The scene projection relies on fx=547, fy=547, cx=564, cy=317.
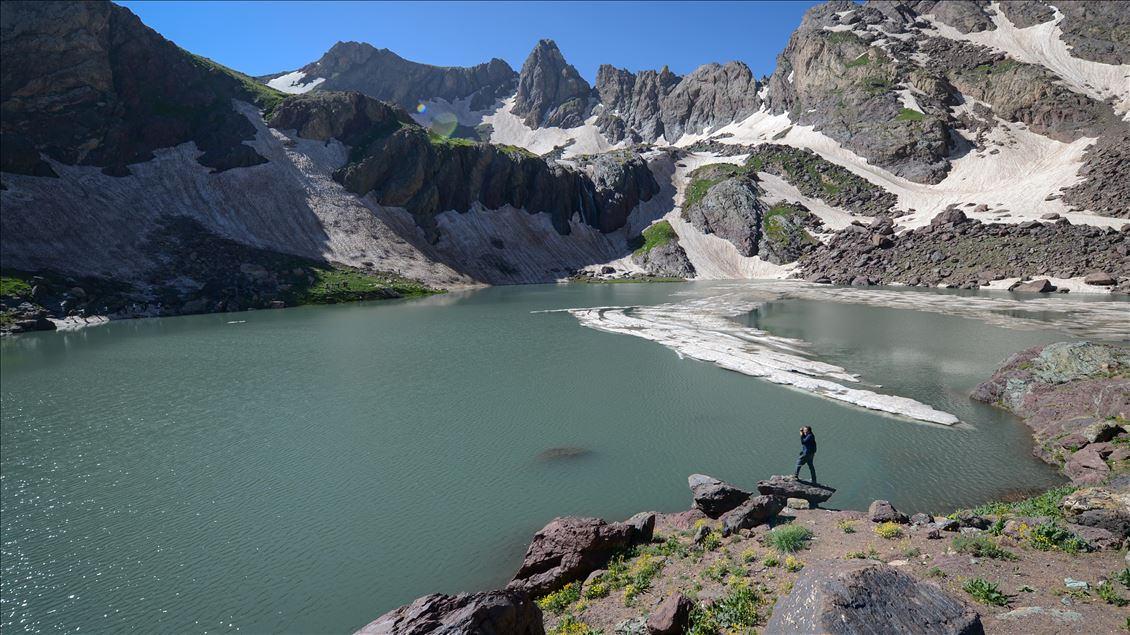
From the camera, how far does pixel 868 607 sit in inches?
327

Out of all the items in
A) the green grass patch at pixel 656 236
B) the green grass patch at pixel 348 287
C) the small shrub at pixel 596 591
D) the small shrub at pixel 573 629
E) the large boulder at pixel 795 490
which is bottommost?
the small shrub at pixel 596 591

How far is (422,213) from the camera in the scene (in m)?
150

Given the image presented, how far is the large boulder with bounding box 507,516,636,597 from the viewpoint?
16.4 meters

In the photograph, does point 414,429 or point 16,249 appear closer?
point 414,429

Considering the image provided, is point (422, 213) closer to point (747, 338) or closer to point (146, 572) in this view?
point (747, 338)

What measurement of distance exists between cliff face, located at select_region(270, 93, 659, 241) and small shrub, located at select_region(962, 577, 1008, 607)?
145776 millimetres

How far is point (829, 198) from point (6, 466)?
177 meters

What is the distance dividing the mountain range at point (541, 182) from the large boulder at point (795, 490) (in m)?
102

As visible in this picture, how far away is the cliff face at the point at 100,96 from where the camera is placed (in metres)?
111

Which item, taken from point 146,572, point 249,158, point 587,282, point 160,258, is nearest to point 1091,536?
point 146,572

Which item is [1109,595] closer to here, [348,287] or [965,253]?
[348,287]

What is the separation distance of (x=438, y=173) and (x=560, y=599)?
505 feet

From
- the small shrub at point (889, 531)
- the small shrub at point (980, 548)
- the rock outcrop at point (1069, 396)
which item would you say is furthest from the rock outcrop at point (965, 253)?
the small shrub at point (980, 548)

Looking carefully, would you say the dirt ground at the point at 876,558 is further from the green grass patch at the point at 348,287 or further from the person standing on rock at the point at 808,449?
the green grass patch at the point at 348,287
